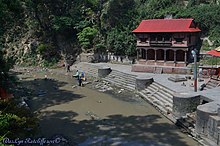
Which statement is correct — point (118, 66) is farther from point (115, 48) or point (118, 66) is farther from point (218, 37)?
point (218, 37)

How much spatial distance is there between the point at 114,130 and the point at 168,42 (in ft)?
57.1

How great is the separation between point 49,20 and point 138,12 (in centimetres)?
1540

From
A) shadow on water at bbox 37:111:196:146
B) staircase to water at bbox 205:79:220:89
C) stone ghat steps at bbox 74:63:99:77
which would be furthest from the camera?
stone ghat steps at bbox 74:63:99:77

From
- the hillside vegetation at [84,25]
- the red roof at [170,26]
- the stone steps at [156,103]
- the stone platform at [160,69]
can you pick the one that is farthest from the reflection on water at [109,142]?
the hillside vegetation at [84,25]

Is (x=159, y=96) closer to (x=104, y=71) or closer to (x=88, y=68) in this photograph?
(x=104, y=71)

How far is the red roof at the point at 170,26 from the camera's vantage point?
102 ft

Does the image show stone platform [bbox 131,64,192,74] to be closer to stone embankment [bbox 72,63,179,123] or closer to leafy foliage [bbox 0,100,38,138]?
stone embankment [bbox 72,63,179,123]

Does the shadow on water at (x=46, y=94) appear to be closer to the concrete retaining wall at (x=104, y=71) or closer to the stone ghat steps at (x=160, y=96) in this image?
the concrete retaining wall at (x=104, y=71)

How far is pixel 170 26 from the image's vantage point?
105 ft

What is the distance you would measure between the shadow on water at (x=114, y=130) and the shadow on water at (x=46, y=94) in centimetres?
352

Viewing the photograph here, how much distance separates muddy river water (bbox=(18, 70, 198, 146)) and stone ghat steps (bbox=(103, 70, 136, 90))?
8.98ft

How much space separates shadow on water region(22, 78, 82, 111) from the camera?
2363 cm

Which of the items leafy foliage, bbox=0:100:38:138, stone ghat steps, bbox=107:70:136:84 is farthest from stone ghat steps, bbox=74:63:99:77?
leafy foliage, bbox=0:100:38:138

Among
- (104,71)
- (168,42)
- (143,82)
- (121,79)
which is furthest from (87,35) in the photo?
(143,82)
